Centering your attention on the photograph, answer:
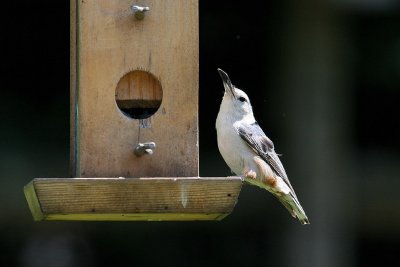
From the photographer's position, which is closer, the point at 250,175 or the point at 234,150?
the point at 250,175

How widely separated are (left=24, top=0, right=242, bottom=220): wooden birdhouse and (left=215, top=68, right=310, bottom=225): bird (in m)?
0.57

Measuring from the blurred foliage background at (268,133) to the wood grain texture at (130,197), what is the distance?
6.95ft

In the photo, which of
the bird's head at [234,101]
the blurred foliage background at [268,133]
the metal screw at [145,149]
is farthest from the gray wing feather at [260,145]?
the blurred foliage background at [268,133]

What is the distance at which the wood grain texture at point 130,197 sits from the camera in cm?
397

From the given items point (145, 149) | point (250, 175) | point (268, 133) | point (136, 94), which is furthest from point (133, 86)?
point (268, 133)

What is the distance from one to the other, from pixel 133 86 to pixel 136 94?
30mm

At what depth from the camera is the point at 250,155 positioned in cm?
507

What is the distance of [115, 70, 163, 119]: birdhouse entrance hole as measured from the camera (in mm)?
4391

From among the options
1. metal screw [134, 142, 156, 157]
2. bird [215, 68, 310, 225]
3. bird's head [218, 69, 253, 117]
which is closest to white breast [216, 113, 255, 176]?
bird [215, 68, 310, 225]

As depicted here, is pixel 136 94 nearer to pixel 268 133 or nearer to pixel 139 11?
pixel 139 11

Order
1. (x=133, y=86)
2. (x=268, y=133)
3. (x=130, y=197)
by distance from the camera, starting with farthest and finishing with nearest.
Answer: (x=268, y=133) → (x=133, y=86) → (x=130, y=197)

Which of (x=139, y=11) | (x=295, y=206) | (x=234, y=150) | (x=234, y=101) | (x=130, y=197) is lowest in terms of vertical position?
(x=295, y=206)

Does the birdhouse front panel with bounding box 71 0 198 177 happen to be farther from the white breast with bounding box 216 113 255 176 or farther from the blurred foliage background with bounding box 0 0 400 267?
Result: the blurred foliage background with bounding box 0 0 400 267

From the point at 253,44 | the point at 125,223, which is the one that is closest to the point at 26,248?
the point at 125,223
